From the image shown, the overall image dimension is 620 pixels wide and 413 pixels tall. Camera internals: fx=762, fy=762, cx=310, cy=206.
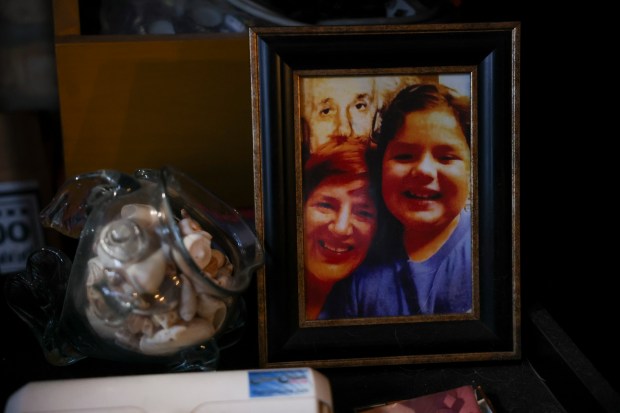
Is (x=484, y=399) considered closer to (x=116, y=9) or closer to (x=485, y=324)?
(x=485, y=324)

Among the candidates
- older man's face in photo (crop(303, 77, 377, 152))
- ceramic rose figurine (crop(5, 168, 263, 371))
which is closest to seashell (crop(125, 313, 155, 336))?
ceramic rose figurine (crop(5, 168, 263, 371))

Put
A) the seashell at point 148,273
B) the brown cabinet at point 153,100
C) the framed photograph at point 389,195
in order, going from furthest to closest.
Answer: the brown cabinet at point 153,100 < the framed photograph at point 389,195 < the seashell at point 148,273

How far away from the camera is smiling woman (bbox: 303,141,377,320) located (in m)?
0.87

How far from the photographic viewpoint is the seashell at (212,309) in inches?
30.7

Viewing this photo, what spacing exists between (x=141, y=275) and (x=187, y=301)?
5 centimetres

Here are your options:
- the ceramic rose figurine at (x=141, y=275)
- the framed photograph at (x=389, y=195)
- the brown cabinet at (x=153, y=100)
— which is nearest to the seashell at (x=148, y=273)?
the ceramic rose figurine at (x=141, y=275)

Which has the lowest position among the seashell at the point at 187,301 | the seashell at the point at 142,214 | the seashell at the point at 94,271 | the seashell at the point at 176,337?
the seashell at the point at 176,337

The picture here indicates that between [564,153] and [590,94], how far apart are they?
0.10 metres

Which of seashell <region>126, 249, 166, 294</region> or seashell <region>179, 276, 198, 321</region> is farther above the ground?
seashell <region>126, 249, 166, 294</region>

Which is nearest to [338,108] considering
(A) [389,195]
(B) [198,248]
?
(A) [389,195]

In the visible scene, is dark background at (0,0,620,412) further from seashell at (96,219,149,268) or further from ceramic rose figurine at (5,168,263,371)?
→ seashell at (96,219,149,268)

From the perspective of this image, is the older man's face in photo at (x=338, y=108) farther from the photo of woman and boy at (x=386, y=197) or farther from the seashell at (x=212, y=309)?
the seashell at (x=212, y=309)

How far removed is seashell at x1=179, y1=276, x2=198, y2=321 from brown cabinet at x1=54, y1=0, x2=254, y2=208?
344 mm

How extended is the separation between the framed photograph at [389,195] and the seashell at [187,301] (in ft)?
0.37
